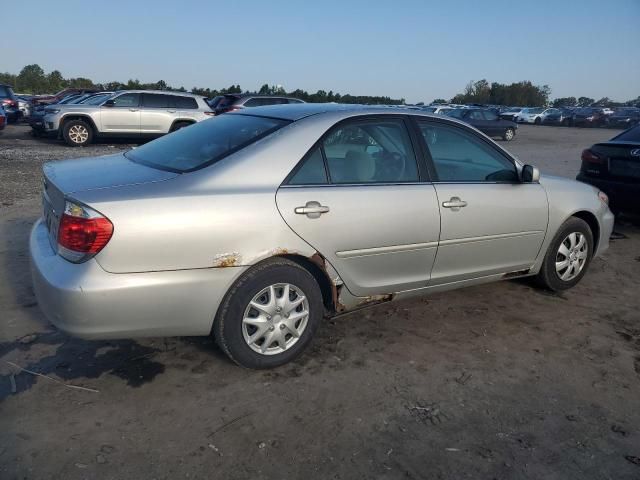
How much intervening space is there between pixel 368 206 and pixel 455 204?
29.8 inches

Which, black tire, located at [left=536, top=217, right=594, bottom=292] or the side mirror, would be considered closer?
the side mirror

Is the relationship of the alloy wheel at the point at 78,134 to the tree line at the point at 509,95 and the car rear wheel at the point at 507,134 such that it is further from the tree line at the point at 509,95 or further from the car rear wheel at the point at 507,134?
the tree line at the point at 509,95

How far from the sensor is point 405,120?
381 centimetres

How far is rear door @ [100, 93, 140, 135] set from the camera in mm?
15180

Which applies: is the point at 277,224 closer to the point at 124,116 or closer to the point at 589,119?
the point at 124,116

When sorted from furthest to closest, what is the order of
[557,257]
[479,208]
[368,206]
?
[557,257] < [479,208] < [368,206]

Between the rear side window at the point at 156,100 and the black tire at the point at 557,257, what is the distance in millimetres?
13688

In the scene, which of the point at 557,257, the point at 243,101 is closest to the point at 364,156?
the point at 557,257

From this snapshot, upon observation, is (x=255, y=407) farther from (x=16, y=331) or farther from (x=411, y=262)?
(x=16, y=331)

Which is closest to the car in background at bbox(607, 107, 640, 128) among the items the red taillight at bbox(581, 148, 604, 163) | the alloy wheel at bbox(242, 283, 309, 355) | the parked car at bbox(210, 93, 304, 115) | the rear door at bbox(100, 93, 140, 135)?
the parked car at bbox(210, 93, 304, 115)

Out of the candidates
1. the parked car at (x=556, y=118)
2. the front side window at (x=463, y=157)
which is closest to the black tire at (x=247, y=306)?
the front side window at (x=463, y=157)

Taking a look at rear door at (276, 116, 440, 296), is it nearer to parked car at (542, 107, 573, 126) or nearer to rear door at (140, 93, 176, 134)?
rear door at (140, 93, 176, 134)

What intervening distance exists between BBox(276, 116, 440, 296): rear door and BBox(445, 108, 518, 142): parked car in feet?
70.0

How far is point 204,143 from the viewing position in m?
3.52
